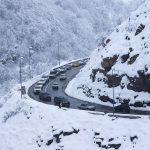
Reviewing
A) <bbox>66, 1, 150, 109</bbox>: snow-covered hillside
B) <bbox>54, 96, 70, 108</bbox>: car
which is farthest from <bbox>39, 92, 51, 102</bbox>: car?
<bbox>66, 1, 150, 109</bbox>: snow-covered hillside

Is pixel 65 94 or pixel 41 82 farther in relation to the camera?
pixel 41 82

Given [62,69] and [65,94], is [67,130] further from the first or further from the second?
[62,69]

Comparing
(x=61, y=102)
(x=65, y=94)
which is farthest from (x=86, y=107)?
(x=65, y=94)

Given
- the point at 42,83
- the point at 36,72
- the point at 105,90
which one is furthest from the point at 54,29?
the point at 105,90

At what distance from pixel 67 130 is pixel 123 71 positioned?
57.7 feet

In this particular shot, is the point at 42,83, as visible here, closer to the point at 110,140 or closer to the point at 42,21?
the point at 110,140

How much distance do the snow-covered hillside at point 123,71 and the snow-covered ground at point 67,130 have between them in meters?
9.37

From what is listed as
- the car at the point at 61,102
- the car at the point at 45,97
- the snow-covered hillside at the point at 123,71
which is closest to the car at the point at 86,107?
the car at the point at 61,102

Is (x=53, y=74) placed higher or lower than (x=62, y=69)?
higher

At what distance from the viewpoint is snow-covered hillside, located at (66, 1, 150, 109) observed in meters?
75.1

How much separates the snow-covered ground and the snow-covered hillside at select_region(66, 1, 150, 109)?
9.37 m

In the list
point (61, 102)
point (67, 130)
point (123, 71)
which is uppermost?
point (123, 71)

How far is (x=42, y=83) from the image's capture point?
308 feet

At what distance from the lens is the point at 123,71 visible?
258ft
